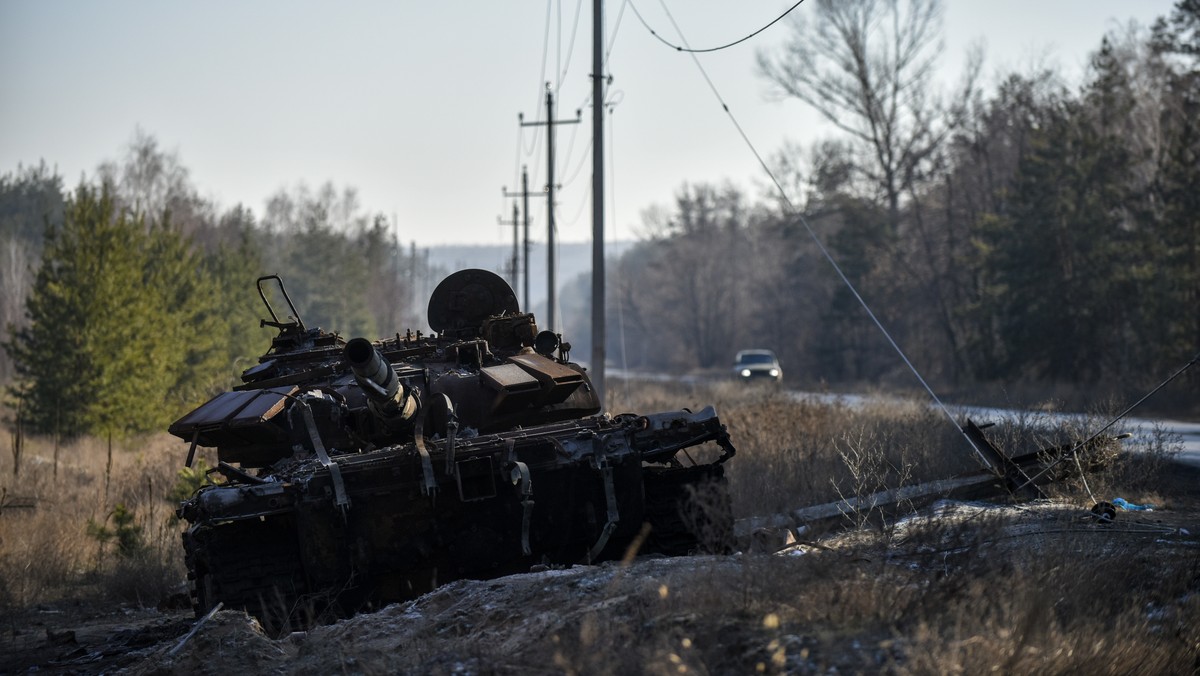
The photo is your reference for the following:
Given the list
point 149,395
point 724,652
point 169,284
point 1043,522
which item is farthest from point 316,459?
point 169,284

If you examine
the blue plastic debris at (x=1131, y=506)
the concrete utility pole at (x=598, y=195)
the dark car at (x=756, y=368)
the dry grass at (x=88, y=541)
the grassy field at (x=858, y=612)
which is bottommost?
the dry grass at (x=88, y=541)

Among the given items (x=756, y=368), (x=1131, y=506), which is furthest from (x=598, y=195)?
(x=756, y=368)

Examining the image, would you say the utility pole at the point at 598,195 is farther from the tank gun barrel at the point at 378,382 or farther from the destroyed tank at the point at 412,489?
the tank gun barrel at the point at 378,382

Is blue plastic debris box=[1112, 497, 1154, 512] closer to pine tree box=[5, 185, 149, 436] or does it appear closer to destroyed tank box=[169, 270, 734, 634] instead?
destroyed tank box=[169, 270, 734, 634]

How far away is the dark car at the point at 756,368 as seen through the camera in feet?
135

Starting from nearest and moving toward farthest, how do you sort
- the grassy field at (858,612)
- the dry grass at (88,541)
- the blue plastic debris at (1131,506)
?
the grassy field at (858,612) < the blue plastic debris at (1131,506) < the dry grass at (88,541)

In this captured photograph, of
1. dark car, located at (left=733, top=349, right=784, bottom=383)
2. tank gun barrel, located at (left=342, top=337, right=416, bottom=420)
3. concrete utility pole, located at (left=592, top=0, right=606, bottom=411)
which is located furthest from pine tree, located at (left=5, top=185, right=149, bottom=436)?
tank gun barrel, located at (left=342, top=337, right=416, bottom=420)

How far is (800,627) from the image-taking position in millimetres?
5617

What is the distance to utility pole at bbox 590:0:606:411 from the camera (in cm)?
1981

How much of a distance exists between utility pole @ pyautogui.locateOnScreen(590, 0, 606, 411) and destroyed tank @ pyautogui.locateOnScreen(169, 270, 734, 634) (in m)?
9.21

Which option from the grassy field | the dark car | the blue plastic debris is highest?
the dark car

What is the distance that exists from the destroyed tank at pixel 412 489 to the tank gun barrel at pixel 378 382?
1cm

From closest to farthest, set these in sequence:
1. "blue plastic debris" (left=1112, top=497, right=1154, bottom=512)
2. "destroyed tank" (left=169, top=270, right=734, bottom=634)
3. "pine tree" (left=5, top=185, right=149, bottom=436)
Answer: "destroyed tank" (left=169, top=270, right=734, bottom=634)
"blue plastic debris" (left=1112, top=497, right=1154, bottom=512)
"pine tree" (left=5, top=185, right=149, bottom=436)

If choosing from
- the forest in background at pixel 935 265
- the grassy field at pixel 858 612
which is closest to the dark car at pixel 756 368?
the forest in background at pixel 935 265
